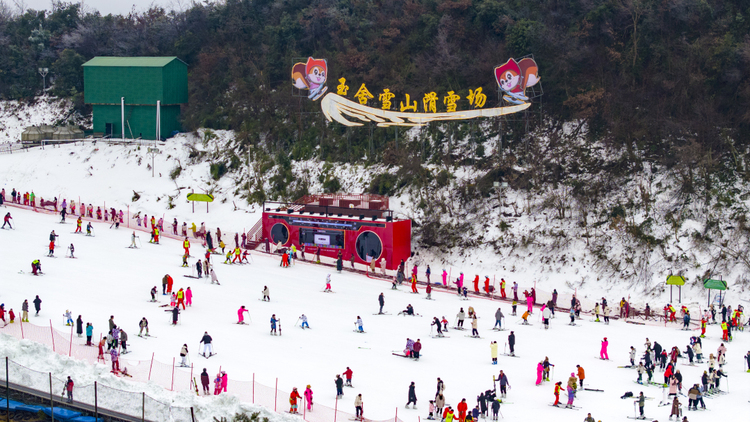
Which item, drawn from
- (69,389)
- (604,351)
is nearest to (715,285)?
(604,351)

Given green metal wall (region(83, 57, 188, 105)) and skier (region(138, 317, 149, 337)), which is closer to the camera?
skier (region(138, 317, 149, 337))

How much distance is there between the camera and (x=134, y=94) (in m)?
67.8

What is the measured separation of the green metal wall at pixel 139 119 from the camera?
6775cm

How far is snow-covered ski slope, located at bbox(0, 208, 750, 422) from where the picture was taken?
25375 mm

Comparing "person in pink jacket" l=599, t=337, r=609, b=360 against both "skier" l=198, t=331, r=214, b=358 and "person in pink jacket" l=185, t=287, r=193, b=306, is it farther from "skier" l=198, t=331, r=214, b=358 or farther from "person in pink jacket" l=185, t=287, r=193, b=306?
"person in pink jacket" l=185, t=287, r=193, b=306

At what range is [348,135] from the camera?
196 feet

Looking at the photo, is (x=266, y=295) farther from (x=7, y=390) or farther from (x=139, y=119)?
(x=139, y=119)

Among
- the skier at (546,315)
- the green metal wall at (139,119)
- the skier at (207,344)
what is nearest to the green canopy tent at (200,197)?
the green metal wall at (139,119)

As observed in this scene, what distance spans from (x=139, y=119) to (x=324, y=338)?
43.3 metres

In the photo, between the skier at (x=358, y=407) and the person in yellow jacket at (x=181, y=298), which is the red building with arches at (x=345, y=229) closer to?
the person in yellow jacket at (x=181, y=298)

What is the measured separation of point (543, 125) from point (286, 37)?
2846cm

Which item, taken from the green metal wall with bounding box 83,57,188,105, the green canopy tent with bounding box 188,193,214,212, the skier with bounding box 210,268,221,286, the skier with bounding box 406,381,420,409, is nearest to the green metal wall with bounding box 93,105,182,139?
the green metal wall with bounding box 83,57,188,105

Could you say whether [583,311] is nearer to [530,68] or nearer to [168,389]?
[530,68]

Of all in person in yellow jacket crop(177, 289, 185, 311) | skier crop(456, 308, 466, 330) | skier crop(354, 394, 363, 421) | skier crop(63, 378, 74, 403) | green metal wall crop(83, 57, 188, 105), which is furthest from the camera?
green metal wall crop(83, 57, 188, 105)
